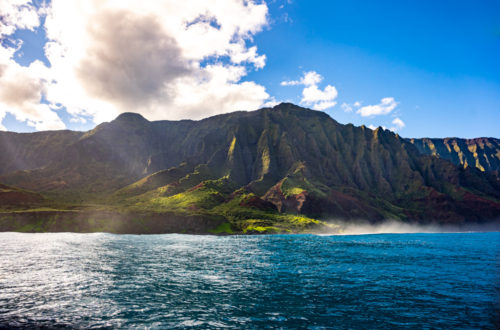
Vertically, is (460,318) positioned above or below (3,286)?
above

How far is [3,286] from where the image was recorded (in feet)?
136

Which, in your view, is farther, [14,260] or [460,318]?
[14,260]

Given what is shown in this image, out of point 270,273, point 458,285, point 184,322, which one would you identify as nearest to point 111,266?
point 270,273

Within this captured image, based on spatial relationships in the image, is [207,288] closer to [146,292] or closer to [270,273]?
[146,292]

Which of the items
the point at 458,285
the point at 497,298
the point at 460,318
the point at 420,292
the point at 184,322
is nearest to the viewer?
the point at 184,322

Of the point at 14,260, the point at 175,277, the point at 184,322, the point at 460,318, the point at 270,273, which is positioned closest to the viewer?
the point at 184,322

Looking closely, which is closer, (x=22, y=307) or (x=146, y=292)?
(x=22, y=307)

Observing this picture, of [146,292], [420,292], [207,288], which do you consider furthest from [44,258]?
[420,292]

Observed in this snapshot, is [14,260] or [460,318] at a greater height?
[460,318]

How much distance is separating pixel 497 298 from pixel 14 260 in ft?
297

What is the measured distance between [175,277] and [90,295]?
1475cm

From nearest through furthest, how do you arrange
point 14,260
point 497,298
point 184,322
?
point 184,322, point 497,298, point 14,260

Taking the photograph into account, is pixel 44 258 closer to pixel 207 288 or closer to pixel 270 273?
pixel 207 288

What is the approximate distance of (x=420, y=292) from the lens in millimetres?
41031
